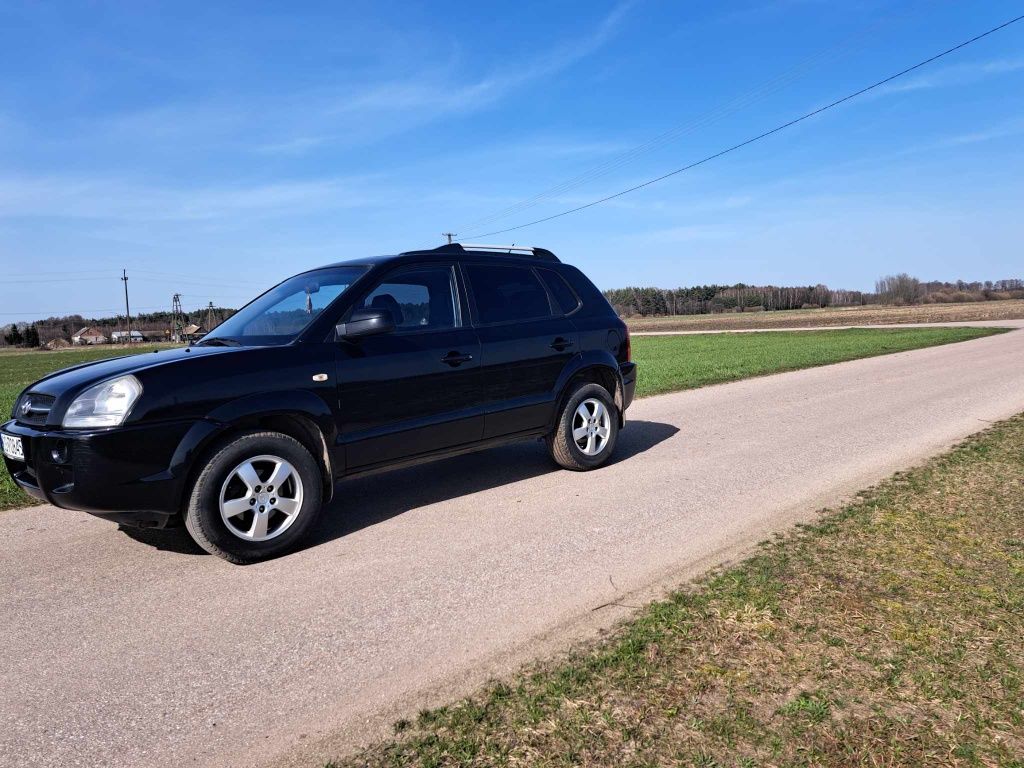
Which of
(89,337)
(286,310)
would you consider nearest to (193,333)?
(286,310)

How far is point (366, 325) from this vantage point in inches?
180

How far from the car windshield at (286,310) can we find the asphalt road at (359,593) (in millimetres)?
1390

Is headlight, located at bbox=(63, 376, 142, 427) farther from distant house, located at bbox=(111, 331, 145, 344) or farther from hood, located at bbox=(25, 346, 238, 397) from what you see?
distant house, located at bbox=(111, 331, 145, 344)

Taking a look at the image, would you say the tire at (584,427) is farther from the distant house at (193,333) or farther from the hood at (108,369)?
the distant house at (193,333)

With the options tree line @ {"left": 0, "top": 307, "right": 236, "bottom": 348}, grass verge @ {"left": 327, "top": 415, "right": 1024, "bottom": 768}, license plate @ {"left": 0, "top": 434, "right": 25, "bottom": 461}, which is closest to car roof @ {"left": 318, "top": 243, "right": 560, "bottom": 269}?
license plate @ {"left": 0, "top": 434, "right": 25, "bottom": 461}

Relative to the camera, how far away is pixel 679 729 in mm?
2385

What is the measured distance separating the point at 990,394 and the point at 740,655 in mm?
9573

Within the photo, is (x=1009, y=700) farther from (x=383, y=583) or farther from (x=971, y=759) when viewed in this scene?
(x=383, y=583)

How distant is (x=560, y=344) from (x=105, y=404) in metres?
3.45

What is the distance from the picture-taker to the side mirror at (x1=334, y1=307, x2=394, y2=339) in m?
4.58

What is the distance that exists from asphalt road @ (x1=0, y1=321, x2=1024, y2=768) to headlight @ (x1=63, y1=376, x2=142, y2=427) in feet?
2.96

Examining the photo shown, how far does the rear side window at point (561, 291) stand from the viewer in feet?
20.5

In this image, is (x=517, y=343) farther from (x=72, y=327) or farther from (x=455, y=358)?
(x=72, y=327)

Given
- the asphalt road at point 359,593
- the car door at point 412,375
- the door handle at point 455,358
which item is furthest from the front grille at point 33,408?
the door handle at point 455,358
